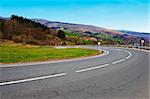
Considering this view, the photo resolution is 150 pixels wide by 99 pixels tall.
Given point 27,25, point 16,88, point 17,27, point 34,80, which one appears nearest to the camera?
point 16,88

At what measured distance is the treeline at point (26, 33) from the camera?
91375 mm

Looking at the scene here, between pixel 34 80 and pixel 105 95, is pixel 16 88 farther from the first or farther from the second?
pixel 105 95

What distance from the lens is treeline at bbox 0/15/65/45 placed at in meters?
91.4

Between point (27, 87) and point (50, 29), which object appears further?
point (50, 29)

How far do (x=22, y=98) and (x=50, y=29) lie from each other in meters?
133

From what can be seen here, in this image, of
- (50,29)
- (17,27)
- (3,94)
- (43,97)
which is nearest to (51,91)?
(43,97)

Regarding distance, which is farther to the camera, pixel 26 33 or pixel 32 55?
pixel 26 33

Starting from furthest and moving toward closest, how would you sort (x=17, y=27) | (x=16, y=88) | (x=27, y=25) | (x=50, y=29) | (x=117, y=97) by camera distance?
(x=50, y=29)
(x=27, y=25)
(x=17, y=27)
(x=16, y=88)
(x=117, y=97)

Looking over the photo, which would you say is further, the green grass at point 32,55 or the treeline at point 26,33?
the treeline at point 26,33

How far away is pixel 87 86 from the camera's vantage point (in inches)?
332

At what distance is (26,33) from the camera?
110 meters

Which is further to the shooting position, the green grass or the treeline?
the treeline

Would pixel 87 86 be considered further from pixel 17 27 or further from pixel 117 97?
pixel 17 27

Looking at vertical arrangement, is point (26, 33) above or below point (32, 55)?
above
